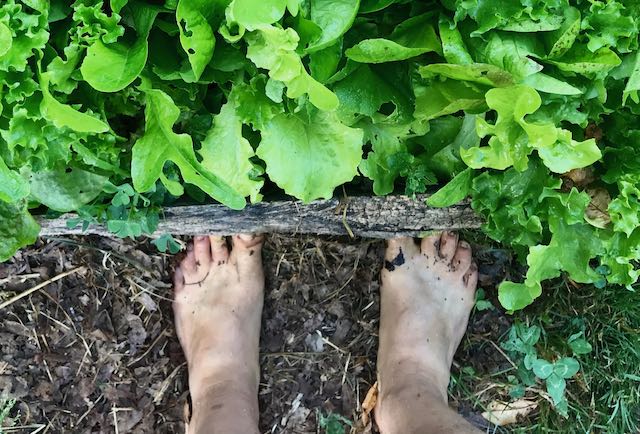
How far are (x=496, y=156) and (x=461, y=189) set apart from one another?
16 centimetres

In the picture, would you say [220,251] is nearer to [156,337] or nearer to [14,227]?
[156,337]

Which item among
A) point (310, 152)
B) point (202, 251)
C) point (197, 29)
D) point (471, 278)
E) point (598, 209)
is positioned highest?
point (197, 29)

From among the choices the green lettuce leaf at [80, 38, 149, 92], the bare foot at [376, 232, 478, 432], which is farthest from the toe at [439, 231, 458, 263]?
the green lettuce leaf at [80, 38, 149, 92]

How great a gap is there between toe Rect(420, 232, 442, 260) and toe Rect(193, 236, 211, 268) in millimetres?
557

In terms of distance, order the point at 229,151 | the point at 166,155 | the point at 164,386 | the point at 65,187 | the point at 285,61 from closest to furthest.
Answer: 1. the point at 285,61
2. the point at 166,155
3. the point at 229,151
4. the point at 65,187
5. the point at 164,386

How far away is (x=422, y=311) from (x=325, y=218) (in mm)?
457

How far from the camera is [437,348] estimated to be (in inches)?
71.0

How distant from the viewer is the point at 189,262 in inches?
72.2

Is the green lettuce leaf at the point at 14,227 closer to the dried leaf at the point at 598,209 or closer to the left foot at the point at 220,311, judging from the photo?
the left foot at the point at 220,311

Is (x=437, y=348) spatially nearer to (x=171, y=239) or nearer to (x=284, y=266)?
(x=284, y=266)

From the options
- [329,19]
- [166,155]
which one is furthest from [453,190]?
[166,155]

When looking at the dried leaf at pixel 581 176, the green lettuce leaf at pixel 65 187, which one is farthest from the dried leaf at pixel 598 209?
the green lettuce leaf at pixel 65 187

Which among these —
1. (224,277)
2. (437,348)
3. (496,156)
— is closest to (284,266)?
(224,277)

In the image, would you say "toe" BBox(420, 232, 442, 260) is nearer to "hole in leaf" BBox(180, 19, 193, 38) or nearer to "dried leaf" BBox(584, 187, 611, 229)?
"dried leaf" BBox(584, 187, 611, 229)
